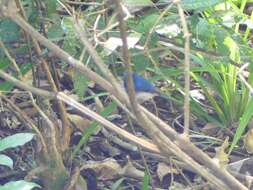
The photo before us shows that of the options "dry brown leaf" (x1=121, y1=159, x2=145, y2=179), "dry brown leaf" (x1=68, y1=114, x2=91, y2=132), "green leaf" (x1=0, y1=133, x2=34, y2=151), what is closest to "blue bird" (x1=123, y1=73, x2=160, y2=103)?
"green leaf" (x1=0, y1=133, x2=34, y2=151)

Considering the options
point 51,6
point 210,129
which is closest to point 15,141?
point 51,6

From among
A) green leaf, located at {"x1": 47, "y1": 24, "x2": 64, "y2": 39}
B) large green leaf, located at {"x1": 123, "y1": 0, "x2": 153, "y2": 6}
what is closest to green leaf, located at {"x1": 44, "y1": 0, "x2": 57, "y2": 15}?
green leaf, located at {"x1": 47, "y1": 24, "x2": 64, "y2": 39}

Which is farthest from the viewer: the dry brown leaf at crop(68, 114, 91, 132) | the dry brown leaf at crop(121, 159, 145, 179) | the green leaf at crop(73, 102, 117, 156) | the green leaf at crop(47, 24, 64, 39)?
the dry brown leaf at crop(68, 114, 91, 132)

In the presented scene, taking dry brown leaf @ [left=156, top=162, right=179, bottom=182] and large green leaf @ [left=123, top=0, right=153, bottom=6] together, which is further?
dry brown leaf @ [left=156, top=162, right=179, bottom=182]

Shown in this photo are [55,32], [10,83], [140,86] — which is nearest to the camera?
[140,86]

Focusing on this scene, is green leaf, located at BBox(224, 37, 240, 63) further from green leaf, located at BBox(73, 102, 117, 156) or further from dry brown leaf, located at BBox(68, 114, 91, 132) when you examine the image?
dry brown leaf, located at BBox(68, 114, 91, 132)

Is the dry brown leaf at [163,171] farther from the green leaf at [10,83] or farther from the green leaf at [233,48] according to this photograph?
the green leaf at [10,83]

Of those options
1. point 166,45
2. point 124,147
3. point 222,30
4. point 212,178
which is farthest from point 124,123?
point 212,178

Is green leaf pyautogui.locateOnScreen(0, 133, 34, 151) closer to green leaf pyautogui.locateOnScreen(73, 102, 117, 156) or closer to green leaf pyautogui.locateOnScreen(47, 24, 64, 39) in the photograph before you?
green leaf pyautogui.locateOnScreen(47, 24, 64, 39)

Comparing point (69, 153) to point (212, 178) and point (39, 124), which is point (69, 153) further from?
point (212, 178)

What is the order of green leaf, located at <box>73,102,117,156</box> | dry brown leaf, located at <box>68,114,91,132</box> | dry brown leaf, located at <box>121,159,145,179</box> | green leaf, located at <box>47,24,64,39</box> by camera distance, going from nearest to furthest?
1. green leaf, located at <box>47,24,64,39</box>
2. green leaf, located at <box>73,102,117,156</box>
3. dry brown leaf, located at <box>121,159,145,179</box>
4. dry brown leaf, located at <box>68,114,91,132</box>

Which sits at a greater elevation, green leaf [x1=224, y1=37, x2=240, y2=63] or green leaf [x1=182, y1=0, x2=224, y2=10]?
green leaf [x1=182, y1=0, x2=224, y2=10]

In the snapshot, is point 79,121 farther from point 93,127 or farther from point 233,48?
point 233,48

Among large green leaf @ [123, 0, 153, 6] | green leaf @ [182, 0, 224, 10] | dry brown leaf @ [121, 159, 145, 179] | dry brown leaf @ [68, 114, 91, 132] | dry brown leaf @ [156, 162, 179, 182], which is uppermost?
large green leaf @ [123, 0, 153, 6]
